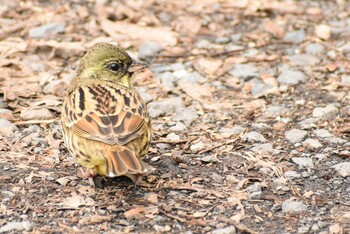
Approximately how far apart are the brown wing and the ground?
586 millimetres

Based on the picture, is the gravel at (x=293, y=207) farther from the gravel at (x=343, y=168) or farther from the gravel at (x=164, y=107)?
the gravel at (x=164, y=107)

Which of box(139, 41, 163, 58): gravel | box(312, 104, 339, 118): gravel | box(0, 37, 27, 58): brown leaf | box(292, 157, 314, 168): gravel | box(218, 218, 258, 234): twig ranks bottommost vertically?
box(139, 41, 163, 58): gravel

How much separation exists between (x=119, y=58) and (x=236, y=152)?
5.21 feet

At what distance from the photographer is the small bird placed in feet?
20.2

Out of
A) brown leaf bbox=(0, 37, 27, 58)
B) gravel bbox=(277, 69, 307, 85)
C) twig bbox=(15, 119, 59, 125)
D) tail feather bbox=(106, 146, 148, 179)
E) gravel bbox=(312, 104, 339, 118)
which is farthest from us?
brown leaf bbox=(0, 37, 27, 58)

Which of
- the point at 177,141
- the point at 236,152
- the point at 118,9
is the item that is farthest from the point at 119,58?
the point at 118,9

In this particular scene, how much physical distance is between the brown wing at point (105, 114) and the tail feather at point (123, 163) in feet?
0.29

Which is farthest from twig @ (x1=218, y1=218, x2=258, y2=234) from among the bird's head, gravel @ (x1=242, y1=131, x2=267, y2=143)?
the bird's head

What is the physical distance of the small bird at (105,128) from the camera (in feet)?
20.2

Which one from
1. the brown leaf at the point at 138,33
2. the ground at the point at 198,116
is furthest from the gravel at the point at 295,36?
the brown leaf at the point at 138,33

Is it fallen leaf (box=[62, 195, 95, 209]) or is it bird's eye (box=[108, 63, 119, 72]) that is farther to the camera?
bird's eye (box=[108, 63, 119, 72])

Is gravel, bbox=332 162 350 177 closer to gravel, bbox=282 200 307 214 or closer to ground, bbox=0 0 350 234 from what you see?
ground, bbox=0 0 350 234

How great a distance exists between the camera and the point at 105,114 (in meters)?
6.57

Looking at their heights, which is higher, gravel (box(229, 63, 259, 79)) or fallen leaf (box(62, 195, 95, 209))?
fallen leaf (box(62, 195, 95, 209))
